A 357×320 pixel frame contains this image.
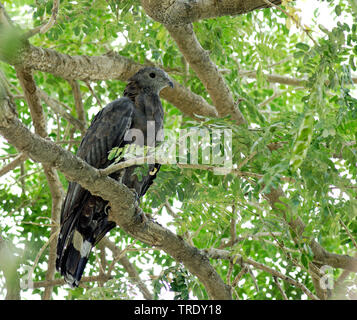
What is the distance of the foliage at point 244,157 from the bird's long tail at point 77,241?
25cm

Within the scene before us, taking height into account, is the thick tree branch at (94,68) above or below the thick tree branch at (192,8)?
above

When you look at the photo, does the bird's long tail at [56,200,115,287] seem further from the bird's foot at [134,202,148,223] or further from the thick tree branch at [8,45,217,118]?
the thick tree branch at [8,45,217,118]

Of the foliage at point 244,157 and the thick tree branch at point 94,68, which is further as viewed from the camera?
the thick tree branch at point 94,68

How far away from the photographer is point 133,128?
4.37m

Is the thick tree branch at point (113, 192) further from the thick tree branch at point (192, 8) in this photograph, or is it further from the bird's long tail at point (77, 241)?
the thick tree branch at point (192, 8)

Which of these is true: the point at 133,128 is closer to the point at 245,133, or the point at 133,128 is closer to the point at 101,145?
the point at 101,145

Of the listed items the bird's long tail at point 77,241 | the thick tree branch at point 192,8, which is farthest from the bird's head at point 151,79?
the thick tree branch at point 192,8

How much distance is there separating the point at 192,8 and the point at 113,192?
1212 mm

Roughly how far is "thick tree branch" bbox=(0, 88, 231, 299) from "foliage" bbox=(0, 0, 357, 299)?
14 centimetres

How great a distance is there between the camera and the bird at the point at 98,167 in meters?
3.96

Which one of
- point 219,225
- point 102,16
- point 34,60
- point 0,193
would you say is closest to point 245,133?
point 219,225

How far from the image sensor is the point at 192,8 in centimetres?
282

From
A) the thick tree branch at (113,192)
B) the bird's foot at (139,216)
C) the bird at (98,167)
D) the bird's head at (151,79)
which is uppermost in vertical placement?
the bird's head at (151,79)

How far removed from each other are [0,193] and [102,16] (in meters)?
2.13
